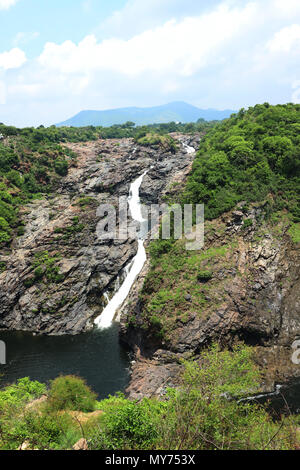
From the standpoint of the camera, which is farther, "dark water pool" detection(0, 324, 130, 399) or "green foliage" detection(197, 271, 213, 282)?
"green foliage" detection(197, 271, 213, 282)

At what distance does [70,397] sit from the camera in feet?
87.9

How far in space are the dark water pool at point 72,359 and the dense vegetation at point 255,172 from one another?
79.1 ft

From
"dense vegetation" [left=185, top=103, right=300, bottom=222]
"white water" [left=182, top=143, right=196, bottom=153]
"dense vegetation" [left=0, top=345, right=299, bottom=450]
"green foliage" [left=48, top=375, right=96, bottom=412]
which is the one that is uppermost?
"white water" [left=182, top=143, right=196, bottom=153]

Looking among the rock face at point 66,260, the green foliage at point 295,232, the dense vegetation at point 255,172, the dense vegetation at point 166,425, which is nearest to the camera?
the dense vegetation at point 166,425

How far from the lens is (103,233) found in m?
57.9

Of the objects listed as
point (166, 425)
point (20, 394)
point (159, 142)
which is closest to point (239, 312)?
point (166, 425)

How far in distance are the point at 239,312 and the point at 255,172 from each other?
25.4 meters

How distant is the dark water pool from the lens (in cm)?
3431

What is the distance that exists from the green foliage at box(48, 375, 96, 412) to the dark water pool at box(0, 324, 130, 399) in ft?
15.6

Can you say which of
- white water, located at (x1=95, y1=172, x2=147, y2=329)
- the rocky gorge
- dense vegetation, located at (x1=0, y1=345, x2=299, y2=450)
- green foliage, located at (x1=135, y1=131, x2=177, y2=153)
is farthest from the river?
green foliage, located at (x1=135, y1=131, x2=177, y2=153)

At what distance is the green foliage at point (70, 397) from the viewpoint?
2597cm

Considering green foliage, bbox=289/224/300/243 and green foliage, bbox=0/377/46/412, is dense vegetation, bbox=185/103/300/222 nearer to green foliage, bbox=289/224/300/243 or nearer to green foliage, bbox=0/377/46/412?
green foliage, bbox=289/224/300/243

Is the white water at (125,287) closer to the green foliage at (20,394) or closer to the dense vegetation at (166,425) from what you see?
the green foliage at (20,394)

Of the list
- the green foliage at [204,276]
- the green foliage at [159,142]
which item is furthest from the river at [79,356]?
the green foliage at [159,142]
